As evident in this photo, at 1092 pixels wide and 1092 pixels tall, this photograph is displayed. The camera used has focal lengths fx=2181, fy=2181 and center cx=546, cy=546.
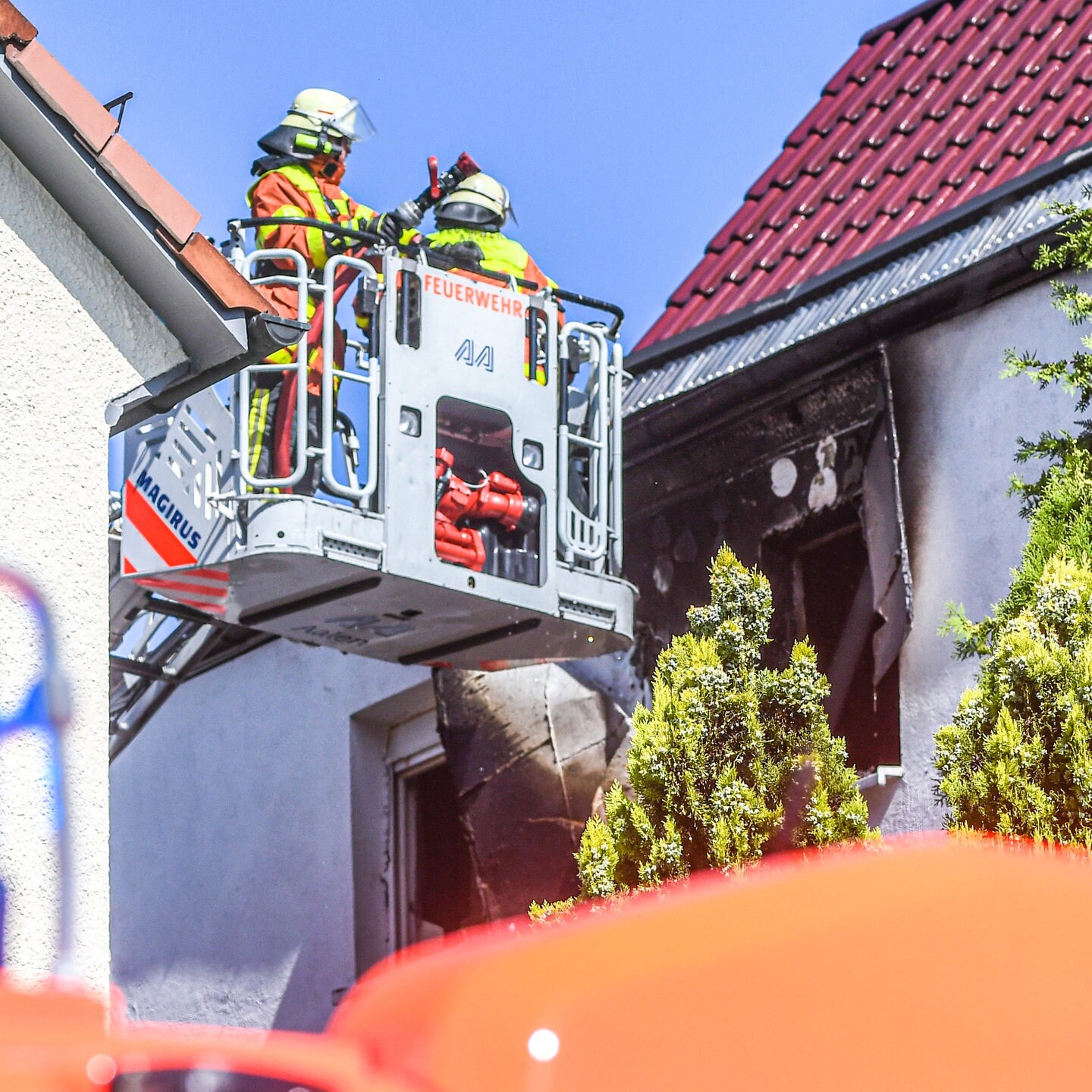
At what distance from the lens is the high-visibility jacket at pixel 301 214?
37.4ft

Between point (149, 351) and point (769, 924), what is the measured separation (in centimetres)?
549

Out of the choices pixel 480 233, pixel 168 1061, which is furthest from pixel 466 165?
pixel 168 1061

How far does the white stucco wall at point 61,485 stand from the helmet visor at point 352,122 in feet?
16.3

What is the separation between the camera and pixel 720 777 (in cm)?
932

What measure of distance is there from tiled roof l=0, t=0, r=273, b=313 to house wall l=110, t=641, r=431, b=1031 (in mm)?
7303

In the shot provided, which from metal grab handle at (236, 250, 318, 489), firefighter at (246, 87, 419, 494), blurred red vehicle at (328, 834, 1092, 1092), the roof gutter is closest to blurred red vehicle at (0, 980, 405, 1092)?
blurred red vehicle at (328, 834, 1092, 1092)

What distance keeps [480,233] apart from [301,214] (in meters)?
1.13

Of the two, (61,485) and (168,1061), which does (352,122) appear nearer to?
(61,485)

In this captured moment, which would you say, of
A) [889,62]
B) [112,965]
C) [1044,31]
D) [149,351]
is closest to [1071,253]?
[1044,31]

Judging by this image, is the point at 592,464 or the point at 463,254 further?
the point at 592,464

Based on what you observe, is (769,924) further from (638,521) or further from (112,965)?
(112,965)

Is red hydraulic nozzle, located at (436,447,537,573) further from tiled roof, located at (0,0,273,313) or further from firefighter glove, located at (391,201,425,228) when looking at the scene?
tiled roof, located at (0,0,273,313)

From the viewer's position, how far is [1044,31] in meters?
13.9

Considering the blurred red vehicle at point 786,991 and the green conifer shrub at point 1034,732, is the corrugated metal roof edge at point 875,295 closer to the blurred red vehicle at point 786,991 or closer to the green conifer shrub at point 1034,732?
the green conifer shrub at point 1034,732
